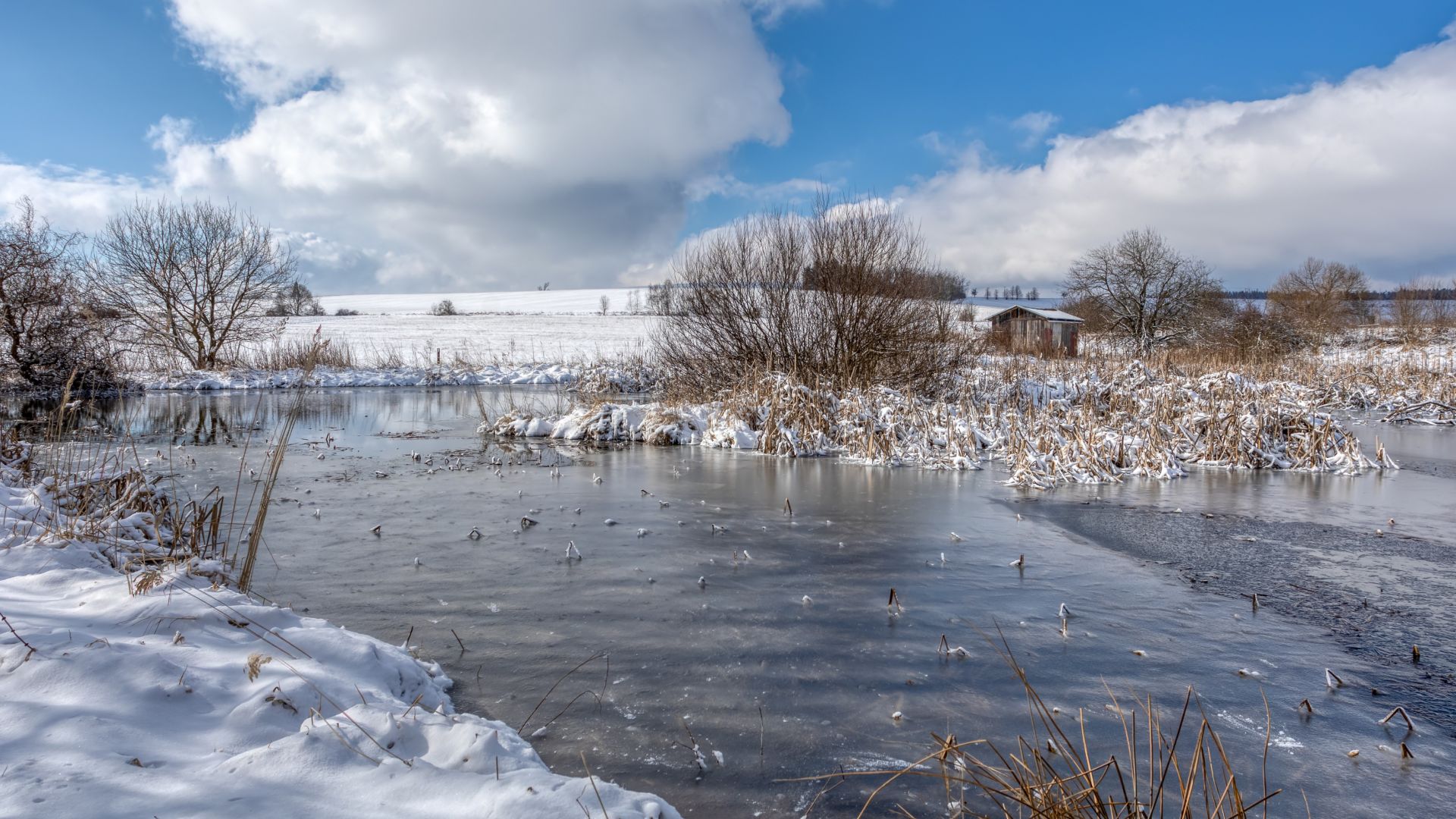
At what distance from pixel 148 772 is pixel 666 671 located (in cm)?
201

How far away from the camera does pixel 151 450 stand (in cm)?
967

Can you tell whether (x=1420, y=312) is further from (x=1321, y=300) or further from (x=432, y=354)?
(x=432, y=354)

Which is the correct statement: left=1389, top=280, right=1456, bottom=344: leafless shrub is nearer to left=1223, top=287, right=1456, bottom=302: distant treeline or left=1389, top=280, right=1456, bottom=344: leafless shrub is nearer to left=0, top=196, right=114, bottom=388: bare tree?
left=1223, top=287, right=1456, bottom=302: distant treeline

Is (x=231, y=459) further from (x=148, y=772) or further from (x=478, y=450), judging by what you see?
(x=148, y=772)

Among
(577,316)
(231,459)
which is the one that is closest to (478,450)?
(231,459)

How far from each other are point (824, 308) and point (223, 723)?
41.6ft

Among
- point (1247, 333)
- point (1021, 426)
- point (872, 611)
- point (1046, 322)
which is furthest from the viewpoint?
point (1046, 322)

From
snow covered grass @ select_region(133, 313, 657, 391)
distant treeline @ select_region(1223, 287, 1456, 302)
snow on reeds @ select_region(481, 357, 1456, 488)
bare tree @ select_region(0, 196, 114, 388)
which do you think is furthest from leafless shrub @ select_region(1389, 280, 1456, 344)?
bare tree @ select_region(0, 196, 114, 388)

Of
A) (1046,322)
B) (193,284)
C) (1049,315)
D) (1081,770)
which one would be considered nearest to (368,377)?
(193,284)

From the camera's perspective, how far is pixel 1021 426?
35.3 feet

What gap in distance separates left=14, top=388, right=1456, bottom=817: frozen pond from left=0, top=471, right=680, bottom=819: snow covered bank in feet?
Answer: 1.66

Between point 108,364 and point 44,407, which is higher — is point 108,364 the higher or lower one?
the higher one

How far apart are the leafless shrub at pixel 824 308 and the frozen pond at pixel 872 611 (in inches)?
237

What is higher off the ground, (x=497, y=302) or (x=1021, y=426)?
(x=497, y=302)
